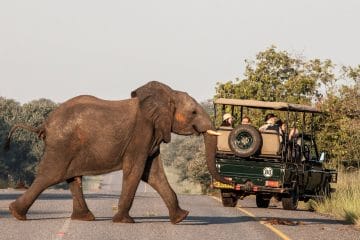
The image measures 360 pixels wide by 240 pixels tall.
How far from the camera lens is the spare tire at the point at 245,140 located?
23.4m

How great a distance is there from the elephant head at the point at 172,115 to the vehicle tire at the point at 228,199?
6153mm

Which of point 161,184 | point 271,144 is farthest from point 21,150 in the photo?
point 161,184

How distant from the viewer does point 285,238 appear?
15992 millimetres

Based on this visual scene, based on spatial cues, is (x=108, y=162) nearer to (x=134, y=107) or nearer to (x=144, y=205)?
(x=134, y=107)

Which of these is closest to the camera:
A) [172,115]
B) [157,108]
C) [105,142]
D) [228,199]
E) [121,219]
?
[121,219]

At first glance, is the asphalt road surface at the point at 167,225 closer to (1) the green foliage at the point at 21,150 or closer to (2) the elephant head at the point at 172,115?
(2) the elephant head at the point at 172,115

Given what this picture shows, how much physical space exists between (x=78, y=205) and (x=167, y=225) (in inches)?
66.3

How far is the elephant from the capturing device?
17.9m

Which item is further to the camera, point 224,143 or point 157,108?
point 224,143

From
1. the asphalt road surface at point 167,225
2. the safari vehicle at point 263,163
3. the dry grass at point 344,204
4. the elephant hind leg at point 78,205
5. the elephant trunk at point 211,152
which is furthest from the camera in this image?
the safari vehicle at point 263,163

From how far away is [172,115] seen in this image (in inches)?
730

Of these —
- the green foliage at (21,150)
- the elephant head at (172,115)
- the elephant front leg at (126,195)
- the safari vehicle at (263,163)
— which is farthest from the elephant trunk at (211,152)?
the green foliage at (21,150)

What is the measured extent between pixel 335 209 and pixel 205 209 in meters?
3.20

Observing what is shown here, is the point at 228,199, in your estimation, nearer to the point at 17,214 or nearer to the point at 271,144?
the point at 271,144
